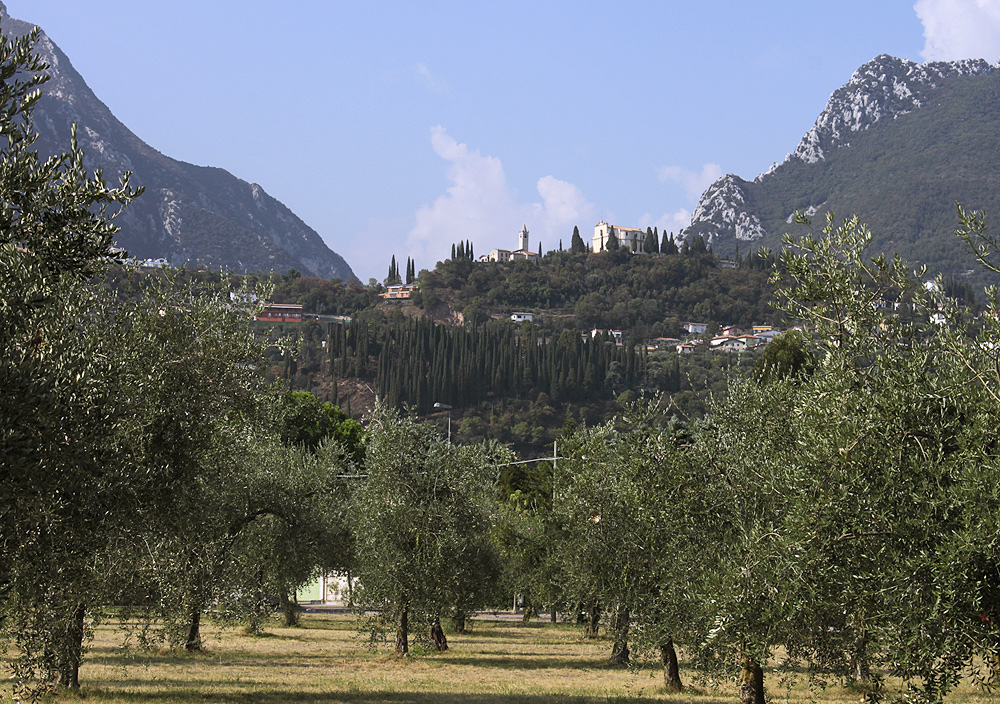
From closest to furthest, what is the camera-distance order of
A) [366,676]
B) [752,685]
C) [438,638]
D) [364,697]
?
[752,685] → [364,697] → [366,676] → [438,638]

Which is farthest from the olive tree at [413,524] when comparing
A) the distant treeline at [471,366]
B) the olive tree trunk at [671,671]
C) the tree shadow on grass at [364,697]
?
the distant treeline at [471,366]

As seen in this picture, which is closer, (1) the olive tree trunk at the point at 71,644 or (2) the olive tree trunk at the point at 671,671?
(1) the olive tree trunk at the point at 71,644

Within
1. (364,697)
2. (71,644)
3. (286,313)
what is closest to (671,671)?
(364,697)

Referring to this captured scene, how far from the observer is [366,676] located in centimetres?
2172

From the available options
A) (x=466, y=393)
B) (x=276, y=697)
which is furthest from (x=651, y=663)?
(x=466, y=393)

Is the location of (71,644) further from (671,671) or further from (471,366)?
(471,366)

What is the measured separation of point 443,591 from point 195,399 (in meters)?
12.3

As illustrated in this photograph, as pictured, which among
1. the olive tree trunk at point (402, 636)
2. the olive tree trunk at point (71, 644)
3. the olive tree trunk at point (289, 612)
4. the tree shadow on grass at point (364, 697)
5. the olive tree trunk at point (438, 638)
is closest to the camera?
the olive tree trunk at point (71, 644)

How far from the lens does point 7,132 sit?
9211 mm

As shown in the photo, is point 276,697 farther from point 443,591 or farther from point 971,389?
point 971,389

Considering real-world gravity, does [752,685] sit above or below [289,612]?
above

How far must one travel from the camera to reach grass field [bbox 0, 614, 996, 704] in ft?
59.0

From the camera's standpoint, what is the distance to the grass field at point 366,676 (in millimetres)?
17969

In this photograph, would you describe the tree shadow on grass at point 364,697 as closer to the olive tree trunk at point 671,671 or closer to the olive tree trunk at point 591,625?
the olive tree trunk at point 671,671
